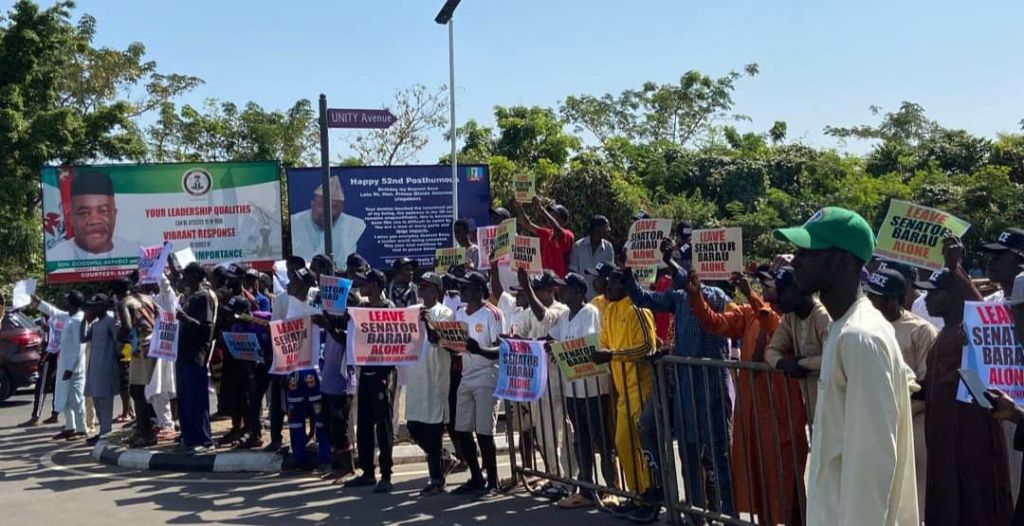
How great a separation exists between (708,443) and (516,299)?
2.94m

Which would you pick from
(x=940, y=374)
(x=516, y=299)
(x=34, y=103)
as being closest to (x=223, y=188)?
(x=34, y=103)

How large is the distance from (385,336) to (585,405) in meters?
1.83

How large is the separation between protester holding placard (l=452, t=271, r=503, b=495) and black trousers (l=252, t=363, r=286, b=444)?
280 cm

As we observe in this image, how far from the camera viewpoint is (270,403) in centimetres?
1180

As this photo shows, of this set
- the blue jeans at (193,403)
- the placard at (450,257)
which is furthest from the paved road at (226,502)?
the placard at (450,257)

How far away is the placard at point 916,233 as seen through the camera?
727cm

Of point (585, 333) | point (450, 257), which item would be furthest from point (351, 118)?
point (585, 333)

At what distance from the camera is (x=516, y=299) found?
10391 mm

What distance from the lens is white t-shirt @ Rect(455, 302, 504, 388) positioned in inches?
370

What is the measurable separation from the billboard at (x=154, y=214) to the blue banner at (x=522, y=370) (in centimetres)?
1356

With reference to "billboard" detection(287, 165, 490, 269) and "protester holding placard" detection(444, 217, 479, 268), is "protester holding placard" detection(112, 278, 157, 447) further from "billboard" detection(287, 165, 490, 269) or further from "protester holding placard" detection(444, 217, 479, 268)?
"billboard" detection(287, 165, 490, 269)

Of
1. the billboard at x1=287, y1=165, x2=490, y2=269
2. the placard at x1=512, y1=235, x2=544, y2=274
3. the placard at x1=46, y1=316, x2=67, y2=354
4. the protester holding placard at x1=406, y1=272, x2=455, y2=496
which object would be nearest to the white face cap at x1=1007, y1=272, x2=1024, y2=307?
the placard at x1=512, y1=235, x2=544, y2=274

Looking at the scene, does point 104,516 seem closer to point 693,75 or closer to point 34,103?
point 34,103

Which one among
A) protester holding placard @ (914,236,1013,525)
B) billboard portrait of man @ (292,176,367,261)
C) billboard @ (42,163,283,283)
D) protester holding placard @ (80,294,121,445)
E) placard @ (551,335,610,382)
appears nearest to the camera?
protester holding placard @ (914,236,1013,525)
